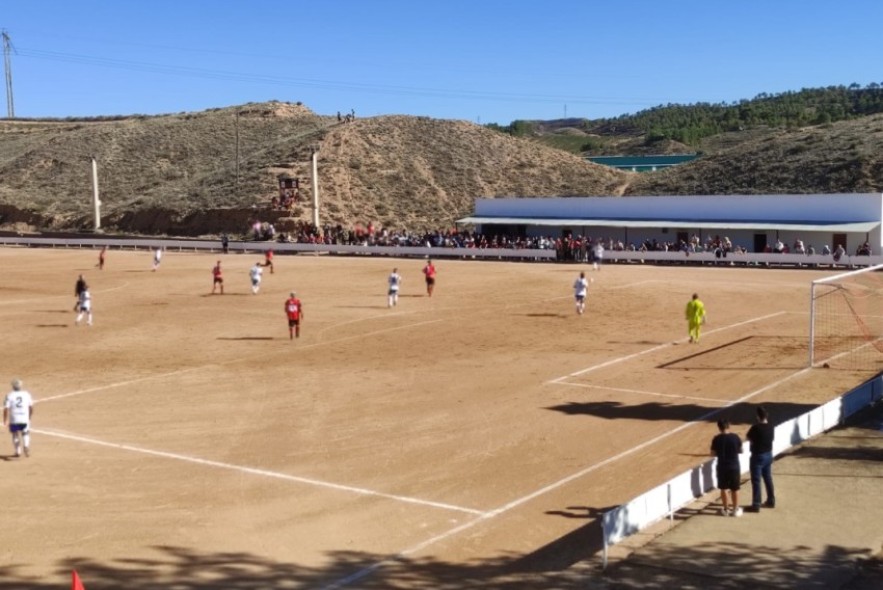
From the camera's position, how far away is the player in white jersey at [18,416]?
15.7 m

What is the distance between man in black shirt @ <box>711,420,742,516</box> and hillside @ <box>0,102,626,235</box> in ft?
236

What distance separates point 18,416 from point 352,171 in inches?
3077

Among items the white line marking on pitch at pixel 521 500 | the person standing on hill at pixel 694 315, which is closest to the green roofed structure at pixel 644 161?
the person standing on hill at pixel 694 315

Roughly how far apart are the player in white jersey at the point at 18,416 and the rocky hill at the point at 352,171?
63644 millimetres

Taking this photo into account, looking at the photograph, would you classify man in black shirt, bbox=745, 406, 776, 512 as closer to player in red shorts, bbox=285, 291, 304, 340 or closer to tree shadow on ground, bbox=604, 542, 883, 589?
tree shadow on ground, bbox=604, 542, 883, 589

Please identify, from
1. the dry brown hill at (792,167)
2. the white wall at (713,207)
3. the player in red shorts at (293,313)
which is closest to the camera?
the player in red shorts at (293,313)

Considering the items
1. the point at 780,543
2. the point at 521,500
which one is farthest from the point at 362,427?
the point at 780,543

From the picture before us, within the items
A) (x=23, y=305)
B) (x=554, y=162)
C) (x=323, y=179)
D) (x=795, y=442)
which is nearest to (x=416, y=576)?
(x=795, y=442)

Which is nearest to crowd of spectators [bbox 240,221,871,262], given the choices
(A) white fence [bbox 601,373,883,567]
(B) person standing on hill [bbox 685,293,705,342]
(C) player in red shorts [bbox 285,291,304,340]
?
(B) person standing on hill [bbox 685,293,705,342]

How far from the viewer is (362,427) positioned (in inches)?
706

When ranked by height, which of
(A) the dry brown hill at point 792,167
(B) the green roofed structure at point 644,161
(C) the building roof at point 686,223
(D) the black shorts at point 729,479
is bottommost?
(D) the black shorts at point 729,479

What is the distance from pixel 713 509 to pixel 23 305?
32.7 m

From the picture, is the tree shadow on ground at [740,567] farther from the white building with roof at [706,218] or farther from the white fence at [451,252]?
the white building with roof at [706,218]

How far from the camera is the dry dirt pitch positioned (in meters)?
11.6
